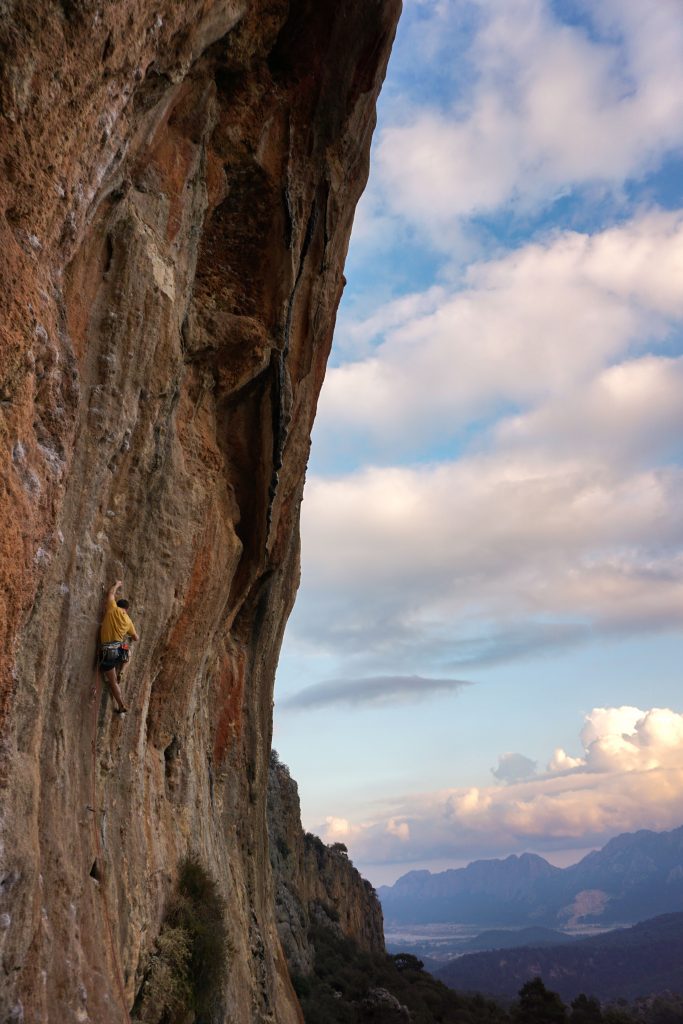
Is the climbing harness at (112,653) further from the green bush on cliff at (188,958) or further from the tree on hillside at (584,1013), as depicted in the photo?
the tree on hillside at (584,1013)

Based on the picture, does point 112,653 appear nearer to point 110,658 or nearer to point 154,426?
point 110,658

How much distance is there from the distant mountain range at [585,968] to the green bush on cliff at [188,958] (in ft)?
408

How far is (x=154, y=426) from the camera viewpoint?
10.7 meters

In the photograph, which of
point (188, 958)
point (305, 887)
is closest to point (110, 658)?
point (188, 958)

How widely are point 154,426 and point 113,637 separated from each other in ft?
9.46

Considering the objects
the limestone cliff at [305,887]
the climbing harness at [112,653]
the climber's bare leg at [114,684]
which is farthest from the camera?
the limestone cliff at [305,887]

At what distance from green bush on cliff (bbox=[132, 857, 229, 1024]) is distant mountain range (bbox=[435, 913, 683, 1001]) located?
124m


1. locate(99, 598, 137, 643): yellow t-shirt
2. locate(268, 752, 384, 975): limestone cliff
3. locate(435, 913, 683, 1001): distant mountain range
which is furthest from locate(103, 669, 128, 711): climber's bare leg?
locate(435, 913, 683, 1001): distant mountain range

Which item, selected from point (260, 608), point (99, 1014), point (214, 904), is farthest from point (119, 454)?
point (260, 608)

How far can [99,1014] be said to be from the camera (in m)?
7.70

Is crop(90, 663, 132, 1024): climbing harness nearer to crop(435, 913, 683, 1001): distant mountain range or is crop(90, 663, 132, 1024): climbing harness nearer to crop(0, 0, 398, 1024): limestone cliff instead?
crop(0, 0, 398, 1024): limestone cliff

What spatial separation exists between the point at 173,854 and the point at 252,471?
6.95 metres

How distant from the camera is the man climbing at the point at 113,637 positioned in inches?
372

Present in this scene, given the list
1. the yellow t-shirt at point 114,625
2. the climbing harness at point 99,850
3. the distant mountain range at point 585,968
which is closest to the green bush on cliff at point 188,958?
the climbing harness at point 99,850
